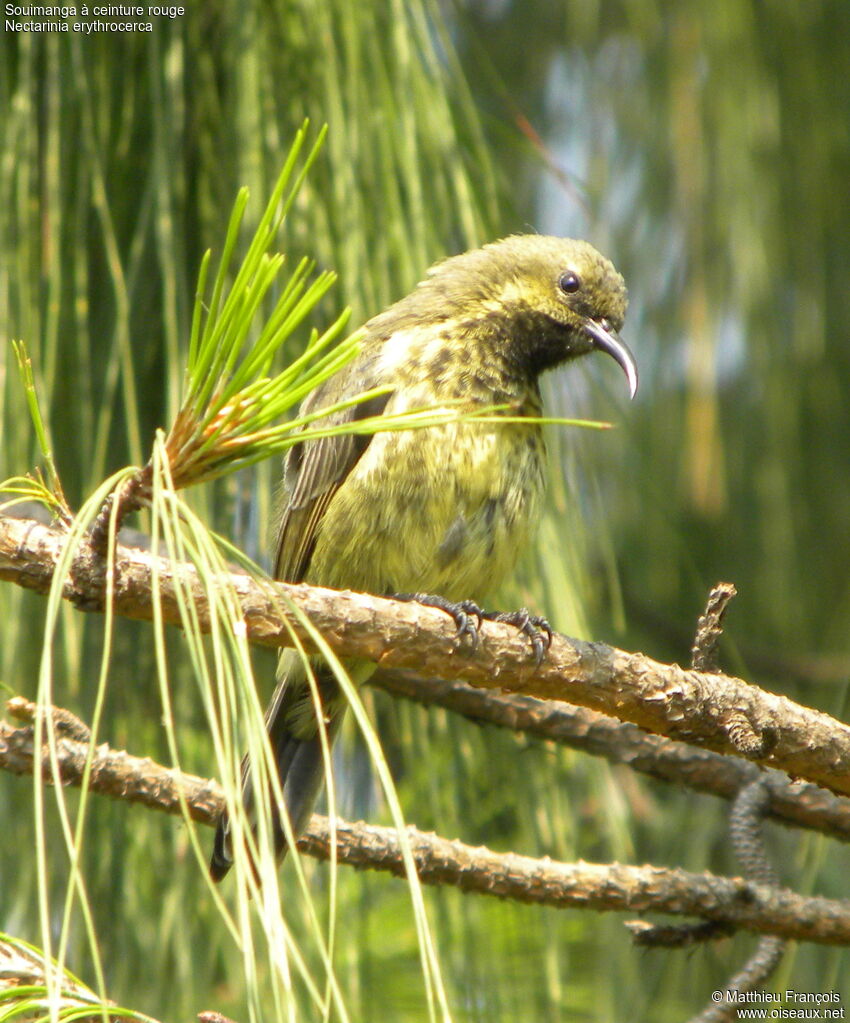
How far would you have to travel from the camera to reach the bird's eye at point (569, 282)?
3.27 meters

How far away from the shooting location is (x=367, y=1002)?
2.53m

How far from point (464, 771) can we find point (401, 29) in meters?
1.50

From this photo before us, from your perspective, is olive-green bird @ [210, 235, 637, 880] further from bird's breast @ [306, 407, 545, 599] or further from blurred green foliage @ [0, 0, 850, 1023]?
blurred green foliage @ [0, 0, 850, 1023]

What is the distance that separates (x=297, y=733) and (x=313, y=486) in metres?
0.58

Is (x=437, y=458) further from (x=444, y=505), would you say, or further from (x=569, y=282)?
(x=569, y=282)

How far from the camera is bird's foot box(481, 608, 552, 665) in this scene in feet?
6.41

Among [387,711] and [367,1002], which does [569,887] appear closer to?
[367,1002]

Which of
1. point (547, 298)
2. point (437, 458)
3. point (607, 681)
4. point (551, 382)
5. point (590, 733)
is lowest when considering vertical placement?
point (590, 733)

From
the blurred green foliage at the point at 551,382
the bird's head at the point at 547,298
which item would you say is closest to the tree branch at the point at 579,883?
the blurred green foliage at the point at 551,382

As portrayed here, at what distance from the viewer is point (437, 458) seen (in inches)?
108

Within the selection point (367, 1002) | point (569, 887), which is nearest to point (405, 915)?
point (367, 1002)

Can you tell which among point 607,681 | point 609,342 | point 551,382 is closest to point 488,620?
point 607,681

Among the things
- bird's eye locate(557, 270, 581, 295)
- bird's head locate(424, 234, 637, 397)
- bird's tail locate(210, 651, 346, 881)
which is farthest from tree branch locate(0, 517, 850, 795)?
bird's eye locate(557, 270, 581, 295)

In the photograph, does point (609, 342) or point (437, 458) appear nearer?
point (437, 458)
